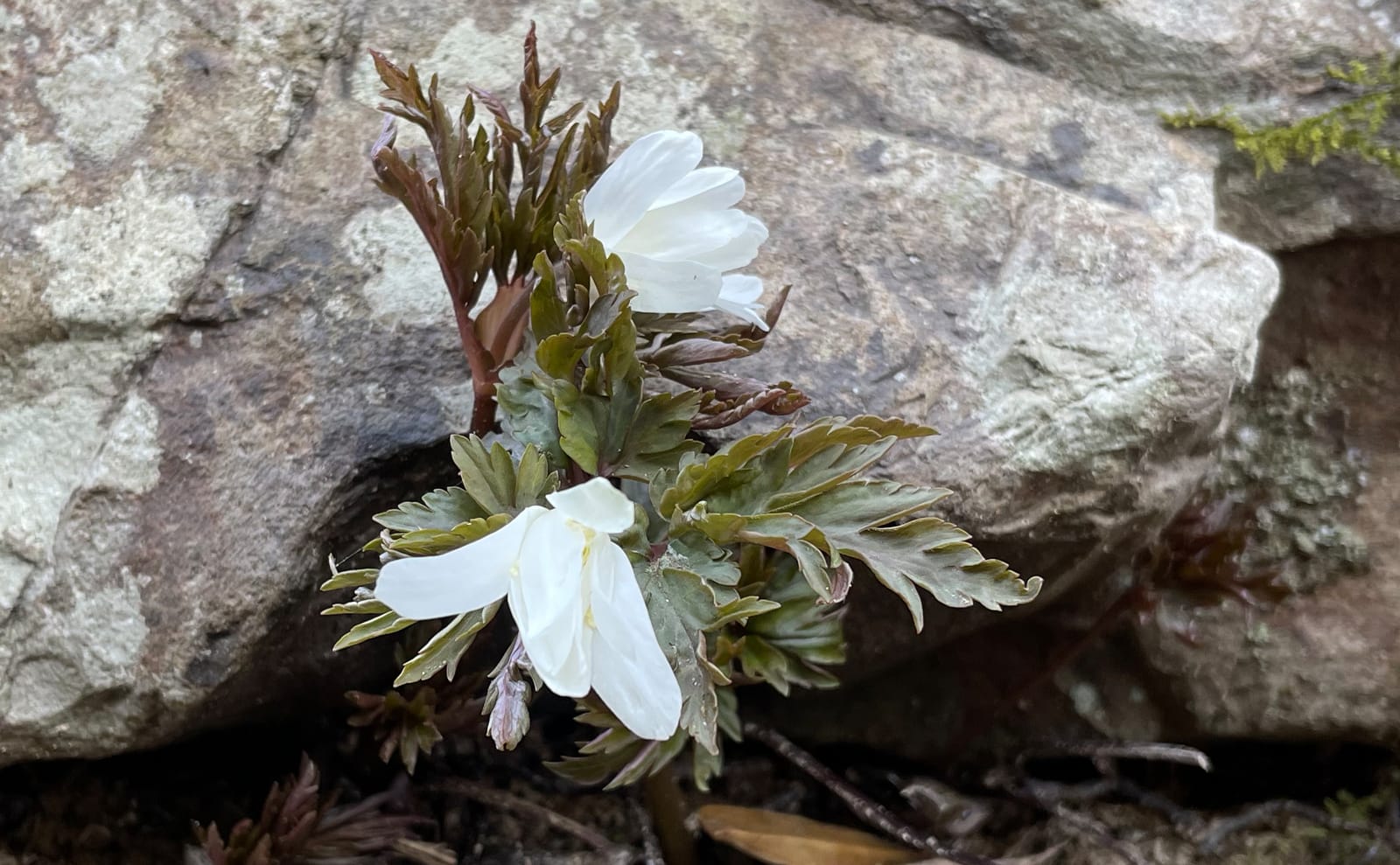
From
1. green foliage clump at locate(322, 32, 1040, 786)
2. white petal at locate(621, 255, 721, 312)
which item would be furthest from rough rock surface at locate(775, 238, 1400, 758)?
white petal at locate(621, 255, 721, 312)

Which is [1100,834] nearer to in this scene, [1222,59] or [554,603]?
[554,603]

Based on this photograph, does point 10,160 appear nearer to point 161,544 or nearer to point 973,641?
point 161,544

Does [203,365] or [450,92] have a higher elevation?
[450,92]

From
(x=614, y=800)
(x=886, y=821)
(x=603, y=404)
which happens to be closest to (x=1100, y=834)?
(x=886, y=821)

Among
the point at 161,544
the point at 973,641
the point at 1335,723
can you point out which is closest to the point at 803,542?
the point at 161,544

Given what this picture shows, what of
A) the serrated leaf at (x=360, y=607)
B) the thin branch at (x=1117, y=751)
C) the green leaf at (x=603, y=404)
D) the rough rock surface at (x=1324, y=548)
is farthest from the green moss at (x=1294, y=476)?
the serrated leaf at (x=360, y=607)

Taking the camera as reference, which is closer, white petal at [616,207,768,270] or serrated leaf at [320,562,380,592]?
serrated leaf at [320,562,380,592]

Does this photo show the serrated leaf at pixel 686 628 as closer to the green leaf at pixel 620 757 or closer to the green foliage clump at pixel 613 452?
the green foliage clump at pixel 613 452

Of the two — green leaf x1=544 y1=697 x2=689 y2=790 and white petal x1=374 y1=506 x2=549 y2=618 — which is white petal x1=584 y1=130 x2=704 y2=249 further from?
green leaf x1=544 y1=697 x2=689 y2=790
